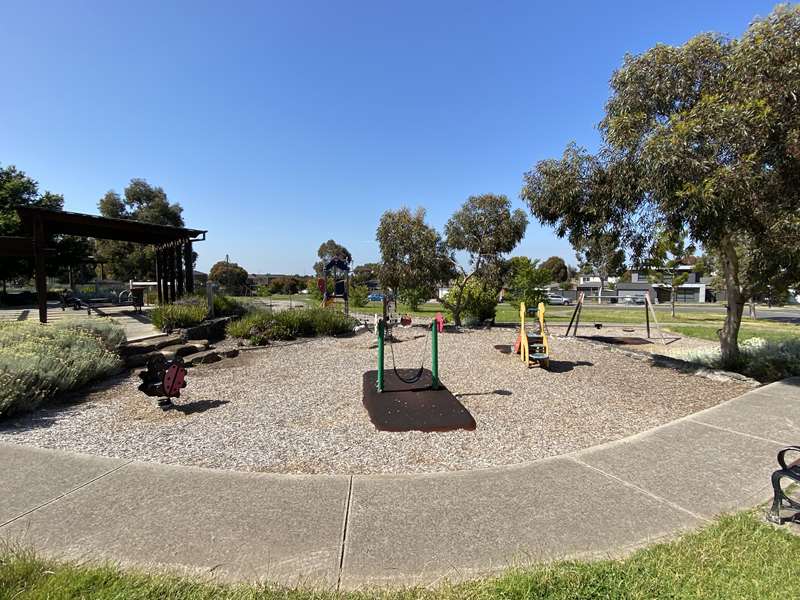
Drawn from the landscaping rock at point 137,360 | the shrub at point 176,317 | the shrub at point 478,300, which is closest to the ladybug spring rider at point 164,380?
the landscaping rock at point 137,360

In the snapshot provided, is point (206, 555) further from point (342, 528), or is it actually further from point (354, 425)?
point (354, 425)

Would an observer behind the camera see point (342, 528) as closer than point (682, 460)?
Yes

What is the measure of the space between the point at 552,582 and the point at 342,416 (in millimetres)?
3556

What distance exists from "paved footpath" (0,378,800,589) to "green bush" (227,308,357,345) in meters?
7.33

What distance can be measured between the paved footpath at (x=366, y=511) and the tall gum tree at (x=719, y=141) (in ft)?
13.1

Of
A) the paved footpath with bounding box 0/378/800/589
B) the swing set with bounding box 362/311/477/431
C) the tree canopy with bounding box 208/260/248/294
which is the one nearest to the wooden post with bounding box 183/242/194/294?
the swing set with bounding box 362/311/477/431

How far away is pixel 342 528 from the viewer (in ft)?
8.65

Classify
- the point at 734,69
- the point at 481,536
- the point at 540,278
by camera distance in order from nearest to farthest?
1. the point at 481,536
2. the point at 734,69
3. the point at 540,278

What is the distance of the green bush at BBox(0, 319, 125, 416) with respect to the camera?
5.07m

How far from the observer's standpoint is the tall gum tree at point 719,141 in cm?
596

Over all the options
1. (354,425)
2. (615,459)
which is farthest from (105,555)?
(615,459)

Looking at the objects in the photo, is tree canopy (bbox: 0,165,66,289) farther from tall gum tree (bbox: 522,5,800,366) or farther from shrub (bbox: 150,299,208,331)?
tall gum tree (bbox: 522,5,800,366)

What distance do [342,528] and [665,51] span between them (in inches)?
361

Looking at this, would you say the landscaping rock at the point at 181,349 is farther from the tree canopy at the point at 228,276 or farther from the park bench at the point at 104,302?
the tree canopy at the point at 228,276
